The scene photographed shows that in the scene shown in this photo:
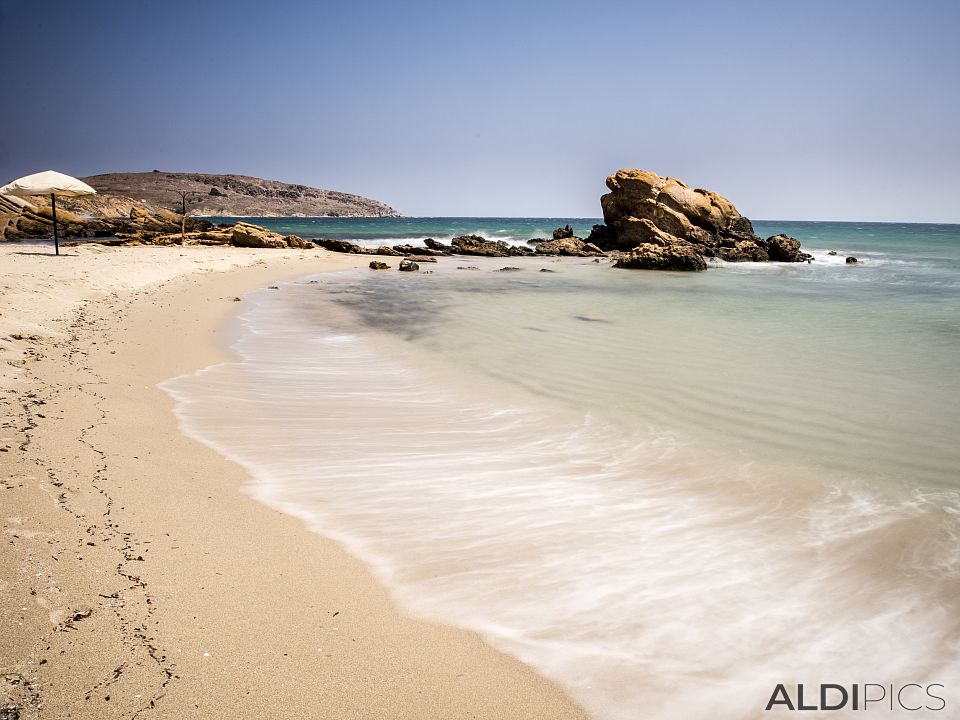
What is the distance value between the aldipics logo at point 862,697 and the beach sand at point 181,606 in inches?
30.9

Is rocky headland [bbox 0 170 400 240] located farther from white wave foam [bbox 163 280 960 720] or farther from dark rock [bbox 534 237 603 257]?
white wave foam [bbox 163 280 960 720]

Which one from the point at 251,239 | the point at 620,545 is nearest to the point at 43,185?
the point at 251,239

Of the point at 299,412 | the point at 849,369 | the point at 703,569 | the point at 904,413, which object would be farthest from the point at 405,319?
the point at 703,569

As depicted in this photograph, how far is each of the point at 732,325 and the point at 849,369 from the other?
3.65 metres

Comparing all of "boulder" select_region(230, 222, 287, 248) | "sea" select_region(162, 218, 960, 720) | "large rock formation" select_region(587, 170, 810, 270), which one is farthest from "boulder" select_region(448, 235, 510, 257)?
"sea" select_region(162, 218, 960, 720)

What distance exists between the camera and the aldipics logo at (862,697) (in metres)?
1.96

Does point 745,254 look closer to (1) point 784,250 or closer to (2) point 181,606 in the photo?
(1) point 784,250

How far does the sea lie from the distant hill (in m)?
102

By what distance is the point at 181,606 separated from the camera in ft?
6.91

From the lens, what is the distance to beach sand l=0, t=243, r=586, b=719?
1728mm

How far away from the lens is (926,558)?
2.90 m

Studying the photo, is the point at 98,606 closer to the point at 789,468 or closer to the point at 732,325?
the point at 789,468

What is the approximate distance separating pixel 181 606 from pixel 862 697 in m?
2.50

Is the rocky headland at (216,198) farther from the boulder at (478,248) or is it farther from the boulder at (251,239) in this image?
the boulder at (478,248)
